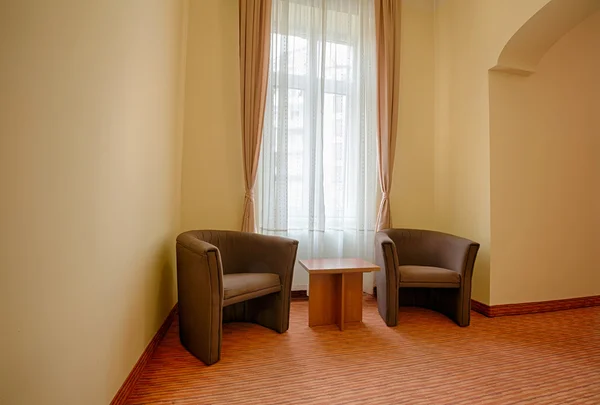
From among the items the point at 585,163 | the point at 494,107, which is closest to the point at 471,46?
the point at 494,107

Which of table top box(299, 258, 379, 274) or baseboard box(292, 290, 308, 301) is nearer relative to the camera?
table top box(299, 258, 379, 274)

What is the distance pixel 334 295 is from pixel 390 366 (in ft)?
2.77

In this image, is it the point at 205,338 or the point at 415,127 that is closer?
the point at 205,338

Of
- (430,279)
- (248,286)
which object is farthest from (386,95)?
(248,286)

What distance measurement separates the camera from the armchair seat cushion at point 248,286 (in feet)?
7.16

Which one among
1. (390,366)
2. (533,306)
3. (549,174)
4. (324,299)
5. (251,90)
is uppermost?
(251,90)

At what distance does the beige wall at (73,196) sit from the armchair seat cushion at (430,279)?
209 cm

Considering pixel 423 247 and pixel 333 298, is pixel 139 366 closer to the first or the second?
pixel 333 298

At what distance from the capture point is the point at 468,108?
334 centimetres

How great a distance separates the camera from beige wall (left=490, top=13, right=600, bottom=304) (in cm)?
307

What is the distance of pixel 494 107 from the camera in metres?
3.06

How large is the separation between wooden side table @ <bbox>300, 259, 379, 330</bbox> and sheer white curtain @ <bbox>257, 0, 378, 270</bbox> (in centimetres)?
70

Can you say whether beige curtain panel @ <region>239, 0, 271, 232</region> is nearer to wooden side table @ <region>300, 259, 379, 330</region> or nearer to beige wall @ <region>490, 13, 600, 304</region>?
wooden side table @ <region>300, 259, 379, 330</region>

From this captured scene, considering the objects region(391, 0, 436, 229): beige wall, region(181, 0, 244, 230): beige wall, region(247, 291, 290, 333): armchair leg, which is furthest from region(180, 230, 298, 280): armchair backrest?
region(391, 0, 436, 229): beige wall
